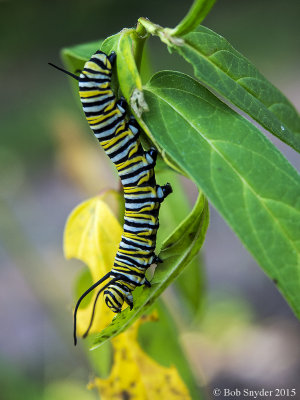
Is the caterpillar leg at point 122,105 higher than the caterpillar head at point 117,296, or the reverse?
the caterpillar leg at point 122,105

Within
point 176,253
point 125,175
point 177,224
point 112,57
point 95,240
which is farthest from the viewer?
point 177,224

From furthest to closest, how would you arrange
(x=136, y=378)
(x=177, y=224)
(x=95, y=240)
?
1. (x=177, y=224)
2. (x=136, y=378)
3. (x=95, y=240)

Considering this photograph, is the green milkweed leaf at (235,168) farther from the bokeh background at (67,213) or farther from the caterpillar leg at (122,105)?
the bokeh background at (67,213)

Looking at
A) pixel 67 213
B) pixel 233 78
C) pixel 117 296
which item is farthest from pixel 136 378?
pixel 67 213

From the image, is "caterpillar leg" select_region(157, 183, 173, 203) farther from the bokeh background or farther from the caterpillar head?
the bokeh background

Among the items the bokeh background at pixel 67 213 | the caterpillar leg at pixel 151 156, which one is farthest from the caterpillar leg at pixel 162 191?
the bokeh background at pixel 67 213

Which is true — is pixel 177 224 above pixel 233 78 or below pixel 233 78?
below

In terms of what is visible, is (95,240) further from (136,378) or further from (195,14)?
(195,14)

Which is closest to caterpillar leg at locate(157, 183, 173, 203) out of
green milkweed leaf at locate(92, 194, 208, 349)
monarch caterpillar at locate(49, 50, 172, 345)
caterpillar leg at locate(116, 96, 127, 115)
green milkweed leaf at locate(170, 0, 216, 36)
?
monarch caterpillar at locate(49, 50, 172, 345)
